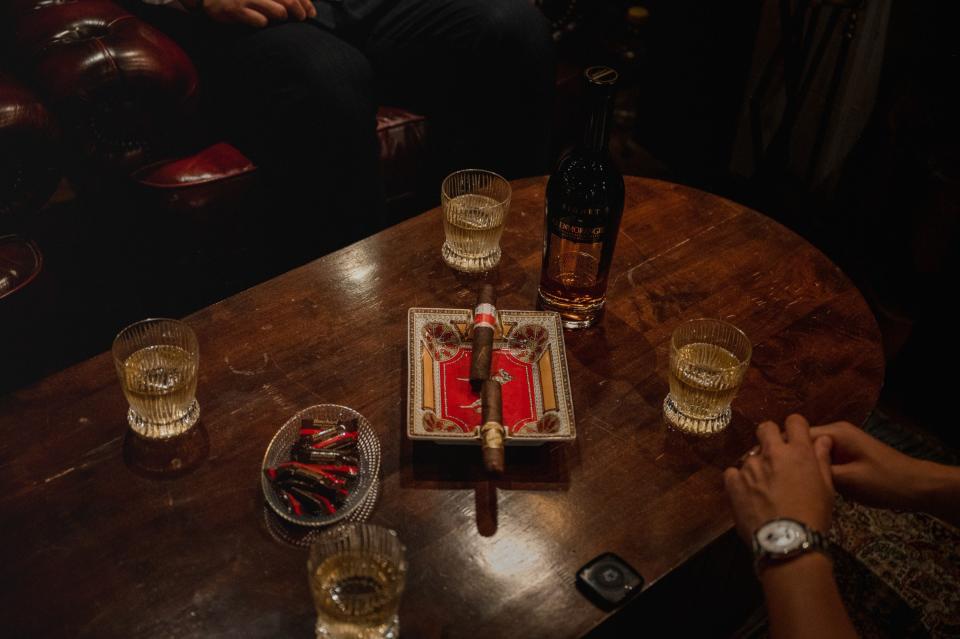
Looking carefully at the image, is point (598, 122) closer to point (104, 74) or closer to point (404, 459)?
point (404, 459)

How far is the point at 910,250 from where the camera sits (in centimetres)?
237

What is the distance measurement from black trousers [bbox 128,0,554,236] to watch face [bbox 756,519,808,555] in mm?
1525

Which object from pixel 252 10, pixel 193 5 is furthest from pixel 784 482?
pixel 193 5

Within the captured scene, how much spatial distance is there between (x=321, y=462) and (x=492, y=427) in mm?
258

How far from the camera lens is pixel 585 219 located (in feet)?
4.69

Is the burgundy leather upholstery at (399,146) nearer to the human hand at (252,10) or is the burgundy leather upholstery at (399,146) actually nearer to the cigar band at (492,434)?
the human hand at (252,10)

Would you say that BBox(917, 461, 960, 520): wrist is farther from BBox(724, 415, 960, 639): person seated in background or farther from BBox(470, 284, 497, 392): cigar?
BBox(470, 284, 497, 392): cigar

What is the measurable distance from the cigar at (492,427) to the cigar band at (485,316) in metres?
0.12

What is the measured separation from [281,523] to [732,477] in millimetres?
636

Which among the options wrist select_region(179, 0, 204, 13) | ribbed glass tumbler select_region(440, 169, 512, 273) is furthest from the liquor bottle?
wrist select_region(179, 0, 204, 13)

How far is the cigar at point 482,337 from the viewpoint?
134 centimetres

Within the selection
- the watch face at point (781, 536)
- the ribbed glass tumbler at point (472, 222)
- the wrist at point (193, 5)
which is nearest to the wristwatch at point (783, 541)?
the watch face at point (781, 536)

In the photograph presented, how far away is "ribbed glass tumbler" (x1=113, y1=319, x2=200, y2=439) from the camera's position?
1.24 meters

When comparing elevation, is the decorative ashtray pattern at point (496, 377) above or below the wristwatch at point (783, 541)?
below
